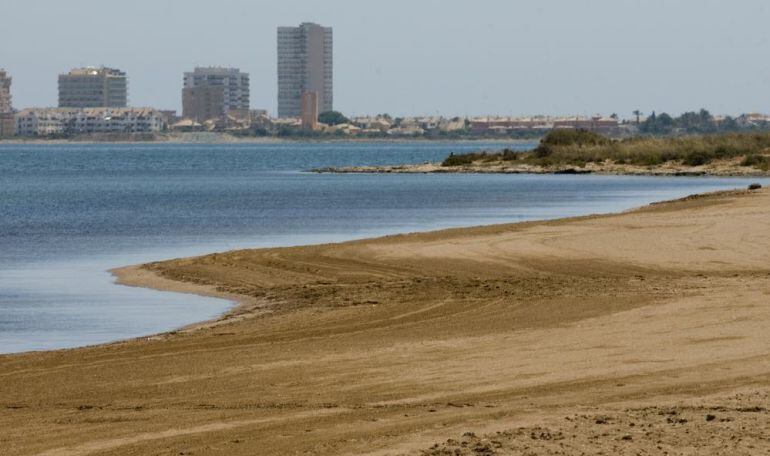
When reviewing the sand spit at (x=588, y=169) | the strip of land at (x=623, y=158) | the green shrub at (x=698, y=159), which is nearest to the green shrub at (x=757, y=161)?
the strip of land at (x=623, y=158)

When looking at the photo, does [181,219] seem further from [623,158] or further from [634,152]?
[634,152]

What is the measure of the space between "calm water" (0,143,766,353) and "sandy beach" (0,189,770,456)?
1.52m

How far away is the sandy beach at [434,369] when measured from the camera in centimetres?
1078

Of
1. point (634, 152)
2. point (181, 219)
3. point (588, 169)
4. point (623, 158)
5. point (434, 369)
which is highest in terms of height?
point (434, 369)

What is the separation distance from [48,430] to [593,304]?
9.46 m

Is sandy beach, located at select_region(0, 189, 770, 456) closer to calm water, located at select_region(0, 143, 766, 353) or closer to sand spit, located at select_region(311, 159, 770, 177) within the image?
calm water, located at select_region(0, 143, 766, 353)

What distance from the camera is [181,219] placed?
49250 mm

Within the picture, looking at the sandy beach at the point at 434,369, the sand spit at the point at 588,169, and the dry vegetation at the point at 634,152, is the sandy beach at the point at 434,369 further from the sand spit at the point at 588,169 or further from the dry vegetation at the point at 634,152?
the dry vegetation at the point at 634,152

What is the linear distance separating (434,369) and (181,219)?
36.0 m

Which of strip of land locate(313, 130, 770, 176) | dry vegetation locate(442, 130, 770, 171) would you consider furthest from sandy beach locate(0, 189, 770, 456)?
dry vegetation locate(442, 130, 770, 171)

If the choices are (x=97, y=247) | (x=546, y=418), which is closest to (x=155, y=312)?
(x=546, y=418)

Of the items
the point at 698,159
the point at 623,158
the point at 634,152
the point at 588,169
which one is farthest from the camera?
the point at 634,152

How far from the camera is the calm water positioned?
69.5ft

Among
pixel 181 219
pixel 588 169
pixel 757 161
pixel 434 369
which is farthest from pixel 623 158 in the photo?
pixel 434 369
